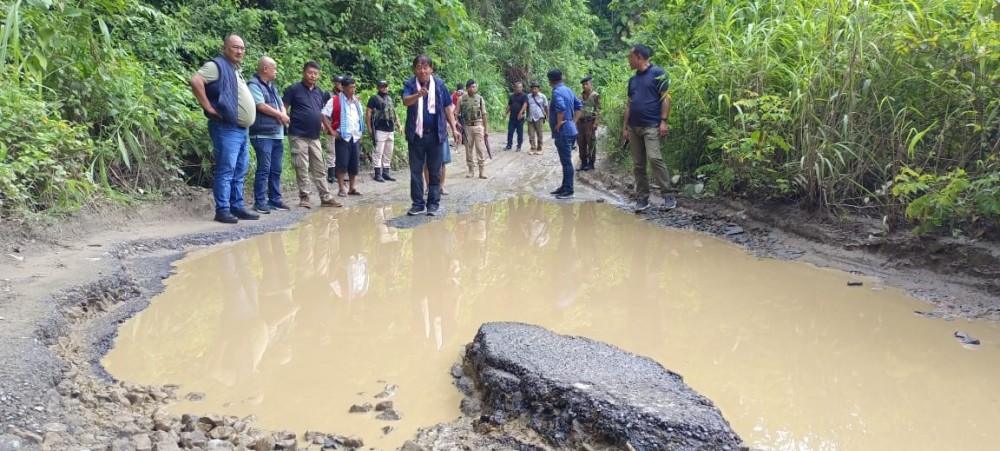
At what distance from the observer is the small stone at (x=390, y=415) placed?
2520 millimetres

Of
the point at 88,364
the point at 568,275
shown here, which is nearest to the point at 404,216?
the point at 568,275

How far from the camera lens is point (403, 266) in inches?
194

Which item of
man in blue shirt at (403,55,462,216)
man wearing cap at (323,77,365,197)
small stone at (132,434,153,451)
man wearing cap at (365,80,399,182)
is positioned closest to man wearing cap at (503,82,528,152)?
man wearing cap at (365,80,399,182)

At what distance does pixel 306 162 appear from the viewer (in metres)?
7.52

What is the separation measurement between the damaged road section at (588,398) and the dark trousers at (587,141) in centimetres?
796

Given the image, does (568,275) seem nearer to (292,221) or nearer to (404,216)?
(404,216)

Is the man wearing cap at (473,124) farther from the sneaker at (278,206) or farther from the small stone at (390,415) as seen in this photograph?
the small stone at (390,415)

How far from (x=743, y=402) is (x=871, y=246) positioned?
2.69 meters

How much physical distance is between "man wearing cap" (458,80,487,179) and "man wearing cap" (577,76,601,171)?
1.60 metres

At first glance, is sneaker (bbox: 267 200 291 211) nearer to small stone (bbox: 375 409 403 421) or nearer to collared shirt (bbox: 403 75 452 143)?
collared shirt (bbox: 403 75 452 143)

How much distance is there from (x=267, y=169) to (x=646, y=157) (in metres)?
4.03

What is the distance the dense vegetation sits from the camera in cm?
443

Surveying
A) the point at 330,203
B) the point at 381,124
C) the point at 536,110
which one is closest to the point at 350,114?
the point at 381,124

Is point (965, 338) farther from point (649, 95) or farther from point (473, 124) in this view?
point (473, 124)
